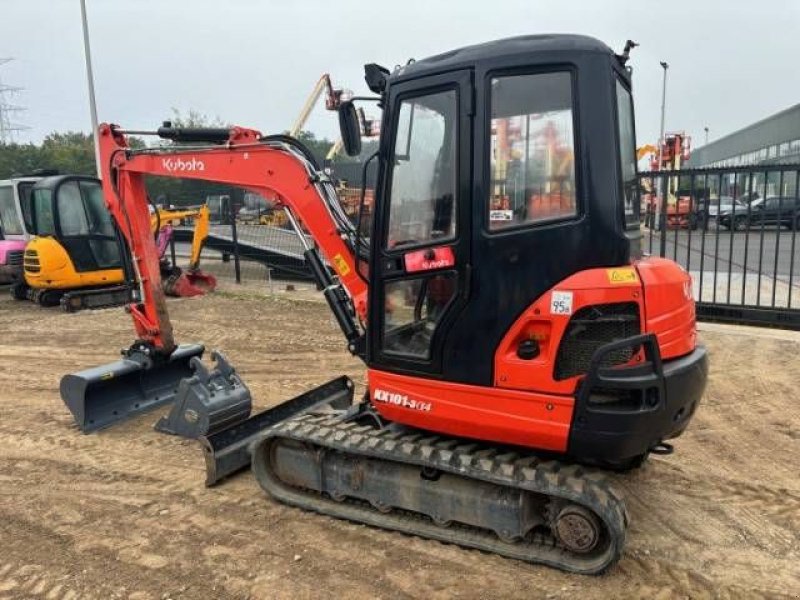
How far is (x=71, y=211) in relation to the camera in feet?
38.5

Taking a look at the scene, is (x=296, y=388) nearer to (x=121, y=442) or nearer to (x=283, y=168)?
(x=121, y=442)

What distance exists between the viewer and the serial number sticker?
304 cm

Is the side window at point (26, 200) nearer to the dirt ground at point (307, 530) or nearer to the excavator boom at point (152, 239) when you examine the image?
the dirt ground at point (307, 530)

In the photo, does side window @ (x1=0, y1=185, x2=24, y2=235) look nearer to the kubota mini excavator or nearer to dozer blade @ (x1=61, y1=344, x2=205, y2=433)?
dozer blade @ (x1=61, y1=344, x2=205, y2=433)

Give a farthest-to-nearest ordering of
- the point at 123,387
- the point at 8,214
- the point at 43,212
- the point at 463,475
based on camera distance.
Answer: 1. the point at 8,214
2. the point at 43,212
3. the point at 123,387
4. the point at 463,475

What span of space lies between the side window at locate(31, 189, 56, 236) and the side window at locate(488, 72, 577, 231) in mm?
10671

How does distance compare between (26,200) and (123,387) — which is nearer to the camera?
(123,387)

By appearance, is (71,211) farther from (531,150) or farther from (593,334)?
(593,334)

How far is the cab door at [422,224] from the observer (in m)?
3.25

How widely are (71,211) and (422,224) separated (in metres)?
10.4

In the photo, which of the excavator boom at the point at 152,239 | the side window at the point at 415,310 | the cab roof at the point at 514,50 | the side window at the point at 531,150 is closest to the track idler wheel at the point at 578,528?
the side window at the point at 415,310

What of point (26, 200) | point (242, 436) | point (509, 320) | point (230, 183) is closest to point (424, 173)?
point (509, 320)

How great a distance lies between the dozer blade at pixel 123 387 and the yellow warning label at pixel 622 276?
4071 mm

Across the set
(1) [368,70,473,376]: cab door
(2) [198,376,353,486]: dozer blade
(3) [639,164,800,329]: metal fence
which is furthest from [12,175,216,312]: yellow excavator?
(1) [368,70,473,376]: cab door
